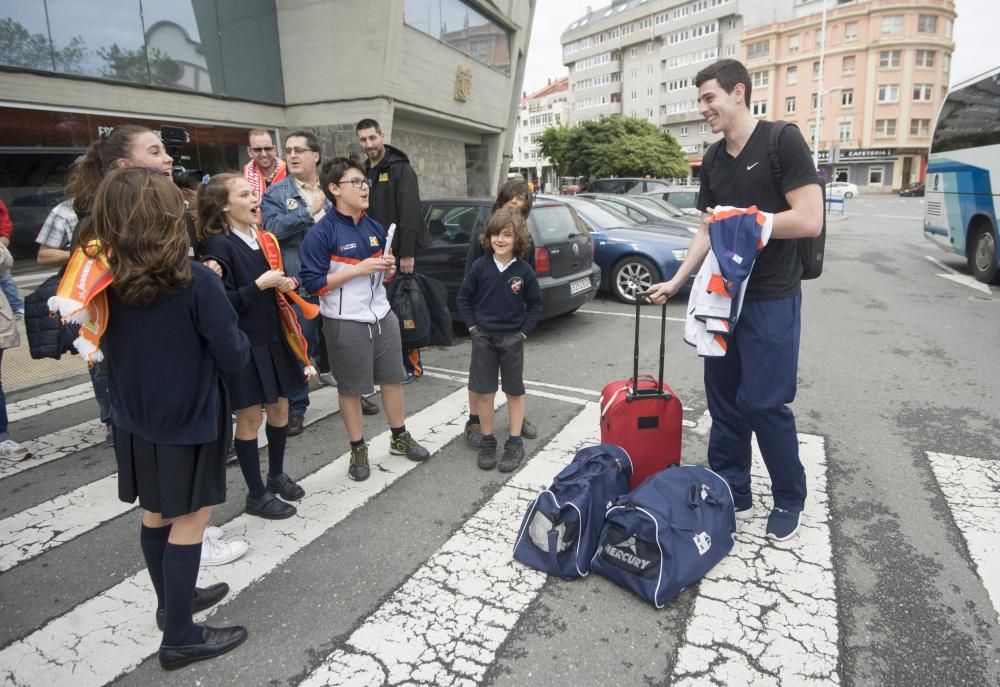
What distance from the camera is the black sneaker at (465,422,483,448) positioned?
4258 millimetres

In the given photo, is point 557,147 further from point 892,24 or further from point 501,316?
point 501,316

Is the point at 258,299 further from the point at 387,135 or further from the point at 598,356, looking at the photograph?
the point at 387,135

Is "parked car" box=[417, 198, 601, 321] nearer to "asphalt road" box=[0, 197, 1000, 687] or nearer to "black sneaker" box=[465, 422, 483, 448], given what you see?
"asphalt road" box=[0, 197, 1000, 687]

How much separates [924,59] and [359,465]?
6799cm

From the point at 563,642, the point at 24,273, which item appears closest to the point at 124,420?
the point at 563,642

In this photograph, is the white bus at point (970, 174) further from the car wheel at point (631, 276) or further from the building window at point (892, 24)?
the building window at point (892, 24)

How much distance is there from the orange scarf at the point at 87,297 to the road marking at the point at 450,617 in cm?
142

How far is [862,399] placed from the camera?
5.02 meters

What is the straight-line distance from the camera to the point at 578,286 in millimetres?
7254

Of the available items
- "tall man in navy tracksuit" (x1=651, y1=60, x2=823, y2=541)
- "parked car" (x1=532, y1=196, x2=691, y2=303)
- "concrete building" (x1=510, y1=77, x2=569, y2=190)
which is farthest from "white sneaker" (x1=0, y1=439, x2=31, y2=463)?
"concrete building" (x1=510, y1=77, x2=569, y2=190)

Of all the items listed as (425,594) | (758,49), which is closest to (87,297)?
(425,594)

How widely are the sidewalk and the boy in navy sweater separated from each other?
4777mm

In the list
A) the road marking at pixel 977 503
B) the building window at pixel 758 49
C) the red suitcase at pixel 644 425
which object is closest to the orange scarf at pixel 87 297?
the red suitcase at pixel 644 425

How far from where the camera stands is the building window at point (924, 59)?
53.7 metres
